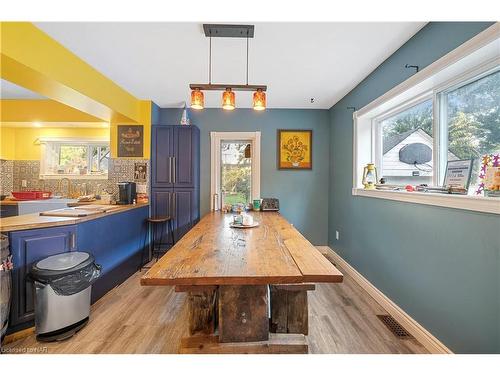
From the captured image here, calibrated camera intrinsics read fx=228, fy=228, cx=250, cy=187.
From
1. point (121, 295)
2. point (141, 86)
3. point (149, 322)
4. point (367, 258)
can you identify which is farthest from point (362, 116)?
point (121, 295)

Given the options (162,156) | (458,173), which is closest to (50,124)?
(162,156)

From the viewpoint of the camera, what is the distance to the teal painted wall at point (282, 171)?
3.80 metres

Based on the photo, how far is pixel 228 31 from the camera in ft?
6.05

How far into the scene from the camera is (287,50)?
2.11m

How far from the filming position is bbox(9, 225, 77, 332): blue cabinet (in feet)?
5.67

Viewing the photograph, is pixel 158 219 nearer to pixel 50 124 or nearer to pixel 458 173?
pixel 50 124

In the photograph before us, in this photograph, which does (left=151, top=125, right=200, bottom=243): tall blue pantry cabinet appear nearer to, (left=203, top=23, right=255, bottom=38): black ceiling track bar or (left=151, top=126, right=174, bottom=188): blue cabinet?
(left=151, top=126, right=174, bottom=188): blue cabinet

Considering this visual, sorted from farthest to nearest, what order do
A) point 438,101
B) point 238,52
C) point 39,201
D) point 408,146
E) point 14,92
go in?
1. point 39,201
2. point 14,92
3. point 408,146
4. point 238,52
5. point 438,101

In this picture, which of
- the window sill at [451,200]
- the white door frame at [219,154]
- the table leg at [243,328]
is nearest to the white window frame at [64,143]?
the white door frame at [219,154]

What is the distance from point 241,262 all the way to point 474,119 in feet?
6.08

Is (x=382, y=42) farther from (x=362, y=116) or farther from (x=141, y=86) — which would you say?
(x=141, y=86)

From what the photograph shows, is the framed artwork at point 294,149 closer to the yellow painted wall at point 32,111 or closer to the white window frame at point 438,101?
the white window frame at point 438,101

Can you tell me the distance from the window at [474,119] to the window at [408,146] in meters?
0.21

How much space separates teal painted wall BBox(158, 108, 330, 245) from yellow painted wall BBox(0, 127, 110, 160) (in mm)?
1388
